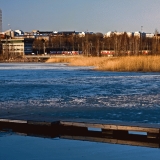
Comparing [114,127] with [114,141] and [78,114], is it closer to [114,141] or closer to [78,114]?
[114,141]

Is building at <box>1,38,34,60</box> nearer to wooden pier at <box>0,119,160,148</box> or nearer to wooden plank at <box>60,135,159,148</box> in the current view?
wooden pier at <box>0,119,160,148</box>

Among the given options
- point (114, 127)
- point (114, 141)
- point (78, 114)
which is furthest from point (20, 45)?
point (114, 141)

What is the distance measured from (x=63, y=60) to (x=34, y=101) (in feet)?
223

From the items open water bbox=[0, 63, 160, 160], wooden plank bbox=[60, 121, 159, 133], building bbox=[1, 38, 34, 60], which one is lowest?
open water bbox=[0, 63, 160, 160]

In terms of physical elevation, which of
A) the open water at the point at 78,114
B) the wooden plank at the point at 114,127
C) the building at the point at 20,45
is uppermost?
the building at the point at 20,45

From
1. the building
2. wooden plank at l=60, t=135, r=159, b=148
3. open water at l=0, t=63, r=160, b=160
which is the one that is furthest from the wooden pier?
the building

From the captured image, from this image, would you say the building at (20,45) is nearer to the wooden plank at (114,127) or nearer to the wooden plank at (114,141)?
the wooden plank at (114,127)

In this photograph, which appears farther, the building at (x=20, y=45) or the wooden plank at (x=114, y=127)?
the building at (x=20, y=45)

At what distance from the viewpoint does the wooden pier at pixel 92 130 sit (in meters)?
8.73

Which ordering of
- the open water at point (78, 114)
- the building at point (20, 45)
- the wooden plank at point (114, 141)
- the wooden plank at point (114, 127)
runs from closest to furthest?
1. the open water at point (78, 114)
2. the wooden plank at point (114, 141)
3. the wooden plank at point (114, 127)
4. the building at point (20, 45)

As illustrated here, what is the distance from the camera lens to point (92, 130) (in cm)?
965

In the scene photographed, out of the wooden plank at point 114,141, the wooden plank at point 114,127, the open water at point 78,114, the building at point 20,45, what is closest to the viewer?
the open water at point 78,114

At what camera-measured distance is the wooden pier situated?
873 cm

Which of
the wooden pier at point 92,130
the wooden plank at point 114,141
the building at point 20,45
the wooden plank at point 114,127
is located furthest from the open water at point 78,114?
the building at point 20,45
